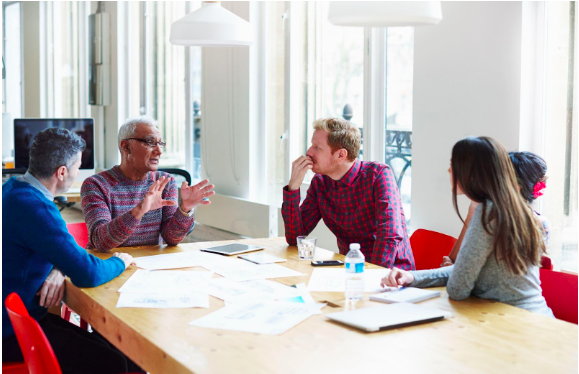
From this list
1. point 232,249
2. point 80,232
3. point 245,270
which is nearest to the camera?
point 245,270

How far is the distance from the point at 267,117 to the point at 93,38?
3.56 meters

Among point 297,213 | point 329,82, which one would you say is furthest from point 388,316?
point 329,82

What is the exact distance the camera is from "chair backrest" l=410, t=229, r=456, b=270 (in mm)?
2909

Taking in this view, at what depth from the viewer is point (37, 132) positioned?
5199 mm

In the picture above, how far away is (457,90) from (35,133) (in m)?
3.45

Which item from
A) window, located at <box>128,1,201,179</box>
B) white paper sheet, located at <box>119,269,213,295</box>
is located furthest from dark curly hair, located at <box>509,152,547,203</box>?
window, located at <box>128,1,201,179</box>

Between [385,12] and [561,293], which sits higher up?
[385,12]

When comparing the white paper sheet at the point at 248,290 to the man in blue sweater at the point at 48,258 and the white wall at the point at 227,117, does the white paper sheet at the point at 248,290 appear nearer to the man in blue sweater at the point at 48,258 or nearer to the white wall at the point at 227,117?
the man in blue sweater at the point at 48,258

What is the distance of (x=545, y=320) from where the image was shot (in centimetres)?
182

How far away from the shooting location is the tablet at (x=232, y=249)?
110 inches

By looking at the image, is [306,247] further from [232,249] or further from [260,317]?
[260,317]

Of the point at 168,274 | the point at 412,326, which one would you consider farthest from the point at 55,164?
the point at 412,326

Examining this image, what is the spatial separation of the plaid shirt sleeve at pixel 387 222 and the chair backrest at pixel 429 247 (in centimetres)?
23

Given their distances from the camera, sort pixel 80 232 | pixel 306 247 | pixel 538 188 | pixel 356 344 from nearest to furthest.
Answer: pixel 356 344
pixel 538 188
pixel 306 247
pixel 80 232
